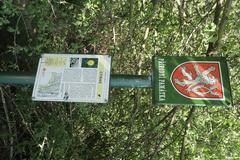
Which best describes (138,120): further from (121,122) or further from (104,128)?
(104,128)

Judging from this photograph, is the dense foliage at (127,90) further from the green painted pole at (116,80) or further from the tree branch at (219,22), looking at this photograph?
the green painted pole at (116,80)

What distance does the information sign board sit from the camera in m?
1.98

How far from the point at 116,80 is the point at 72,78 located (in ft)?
0.90

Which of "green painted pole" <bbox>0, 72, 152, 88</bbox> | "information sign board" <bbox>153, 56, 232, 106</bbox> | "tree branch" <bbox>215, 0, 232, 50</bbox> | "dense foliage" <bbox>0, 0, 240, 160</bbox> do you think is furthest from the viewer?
"dense foliage" <bbox>0, 0, 240, 160</bbox>

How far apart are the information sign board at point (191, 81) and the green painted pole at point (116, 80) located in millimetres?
78

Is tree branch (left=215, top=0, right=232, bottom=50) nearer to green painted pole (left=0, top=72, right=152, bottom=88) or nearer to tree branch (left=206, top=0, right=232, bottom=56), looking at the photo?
tree branch (left=206, top=0, right=232, bottom=56)

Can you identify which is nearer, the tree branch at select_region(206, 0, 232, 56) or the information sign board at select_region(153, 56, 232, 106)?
the information sign board at select_region(153, 56, 232, 106)

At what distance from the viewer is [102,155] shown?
3.65 meters

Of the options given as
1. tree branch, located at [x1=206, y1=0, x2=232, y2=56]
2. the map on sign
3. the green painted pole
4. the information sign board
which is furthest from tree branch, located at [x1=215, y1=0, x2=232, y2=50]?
the map on sign

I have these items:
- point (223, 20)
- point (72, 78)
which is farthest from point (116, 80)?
point (223, 20)

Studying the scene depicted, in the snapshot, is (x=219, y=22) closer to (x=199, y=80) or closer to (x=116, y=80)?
(x=199, y=80)

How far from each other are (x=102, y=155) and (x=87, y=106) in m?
0.94

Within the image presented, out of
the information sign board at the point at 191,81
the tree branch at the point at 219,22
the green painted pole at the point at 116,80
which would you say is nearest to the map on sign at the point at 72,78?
the green painted pole at the point at 116,80

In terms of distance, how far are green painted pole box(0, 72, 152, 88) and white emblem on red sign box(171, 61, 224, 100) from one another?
0.18 meters
